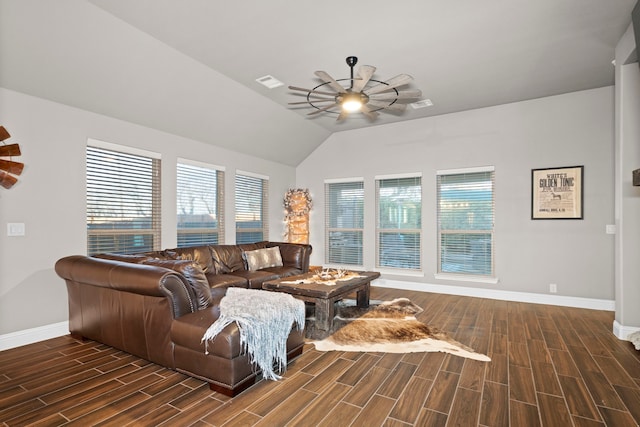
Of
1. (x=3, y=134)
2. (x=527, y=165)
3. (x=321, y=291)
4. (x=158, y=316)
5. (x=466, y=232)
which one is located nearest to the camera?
(x=158, y=316)

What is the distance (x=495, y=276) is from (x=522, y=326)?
65.1 inches

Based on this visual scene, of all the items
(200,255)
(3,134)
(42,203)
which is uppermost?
(3,134)

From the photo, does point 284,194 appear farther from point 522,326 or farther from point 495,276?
point 522,326

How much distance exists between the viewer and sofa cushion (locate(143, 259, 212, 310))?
272cm

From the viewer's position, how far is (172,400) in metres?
2.32

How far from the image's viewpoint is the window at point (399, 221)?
20.9 ft

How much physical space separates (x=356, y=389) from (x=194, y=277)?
157 centimetres

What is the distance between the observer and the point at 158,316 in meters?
2.66

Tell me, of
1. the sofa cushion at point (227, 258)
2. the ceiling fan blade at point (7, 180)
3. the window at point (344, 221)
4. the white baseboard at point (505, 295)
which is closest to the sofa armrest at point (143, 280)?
the ceiling fan blade at point (7, 180)

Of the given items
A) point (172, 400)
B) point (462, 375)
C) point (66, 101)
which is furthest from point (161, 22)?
point (462, 375)

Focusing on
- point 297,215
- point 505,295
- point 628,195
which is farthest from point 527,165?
point 297,215

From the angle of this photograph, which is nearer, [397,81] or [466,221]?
[397,81]

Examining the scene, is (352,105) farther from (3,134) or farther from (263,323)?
(3,134)

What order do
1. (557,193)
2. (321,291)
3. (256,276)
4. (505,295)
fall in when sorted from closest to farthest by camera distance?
(321,291), (256,276), (557,193), (505,295)
